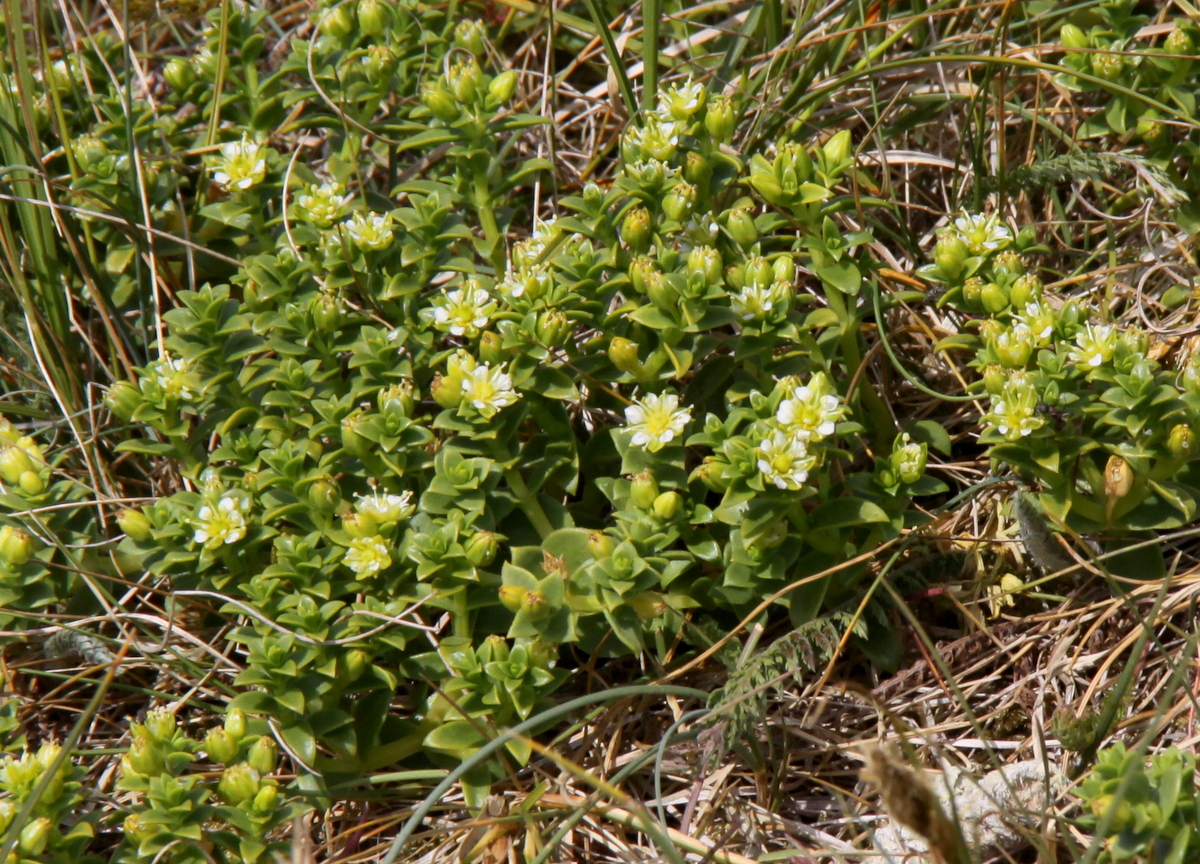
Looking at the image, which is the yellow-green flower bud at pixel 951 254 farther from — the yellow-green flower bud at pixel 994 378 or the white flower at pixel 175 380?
the white flower at pixel 175 380

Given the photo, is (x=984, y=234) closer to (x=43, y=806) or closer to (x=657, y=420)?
(x=657, y=420)

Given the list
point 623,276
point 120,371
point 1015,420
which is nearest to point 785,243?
point 623,276

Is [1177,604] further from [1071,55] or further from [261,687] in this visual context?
[261,687]

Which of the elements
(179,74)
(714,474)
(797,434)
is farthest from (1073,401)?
(179,74)

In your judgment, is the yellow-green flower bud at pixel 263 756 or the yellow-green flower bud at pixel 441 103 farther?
the yellow-green flower bud at pixel 441 103

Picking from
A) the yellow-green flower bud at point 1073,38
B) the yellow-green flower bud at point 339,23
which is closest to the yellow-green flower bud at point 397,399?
the yellow-green flower bud at point 339,23

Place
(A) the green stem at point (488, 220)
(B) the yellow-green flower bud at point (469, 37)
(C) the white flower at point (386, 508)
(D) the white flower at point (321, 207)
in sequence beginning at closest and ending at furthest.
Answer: (C) the white flower at point (386, 508)
(D) the white flower at point (321, 207)
(A) the green stem at point (488, 220)
(B) the yellow-green flower bud at point (469, 37)

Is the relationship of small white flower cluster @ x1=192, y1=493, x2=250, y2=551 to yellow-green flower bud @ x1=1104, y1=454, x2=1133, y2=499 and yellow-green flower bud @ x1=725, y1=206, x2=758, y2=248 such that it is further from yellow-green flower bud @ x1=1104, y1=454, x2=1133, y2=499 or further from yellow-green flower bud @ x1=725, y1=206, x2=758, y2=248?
yellow-green flower bud @ x1=1104, y1=454, x2=1133, y2=499
